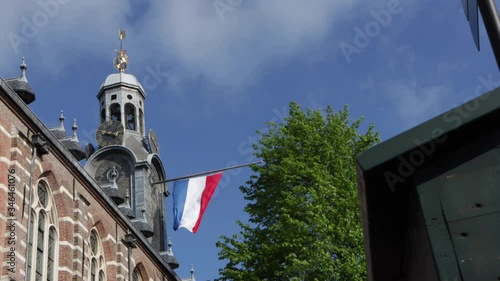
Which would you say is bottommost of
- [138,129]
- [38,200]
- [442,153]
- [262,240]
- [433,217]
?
[433,217]

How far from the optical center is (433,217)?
470 cm

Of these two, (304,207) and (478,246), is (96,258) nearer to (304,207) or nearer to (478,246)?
(304,207)

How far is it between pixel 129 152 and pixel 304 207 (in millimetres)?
18889

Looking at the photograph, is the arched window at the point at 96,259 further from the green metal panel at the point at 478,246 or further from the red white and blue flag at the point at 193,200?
the green metal panel at the point at 478,246

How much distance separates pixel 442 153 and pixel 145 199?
3710 centimetres

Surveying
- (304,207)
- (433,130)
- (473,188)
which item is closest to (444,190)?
(473,188)

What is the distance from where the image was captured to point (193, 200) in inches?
1223

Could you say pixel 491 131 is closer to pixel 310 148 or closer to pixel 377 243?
pixel 377 243

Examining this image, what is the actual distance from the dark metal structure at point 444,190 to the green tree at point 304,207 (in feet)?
57.3

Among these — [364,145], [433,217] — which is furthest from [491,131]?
[364,145]

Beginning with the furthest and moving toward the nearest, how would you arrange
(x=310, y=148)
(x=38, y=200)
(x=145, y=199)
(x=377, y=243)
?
1. (x=145, y=199)
2. (x=310, y=148)
3. (x=38, y=200)
4. (x=377, y=243)

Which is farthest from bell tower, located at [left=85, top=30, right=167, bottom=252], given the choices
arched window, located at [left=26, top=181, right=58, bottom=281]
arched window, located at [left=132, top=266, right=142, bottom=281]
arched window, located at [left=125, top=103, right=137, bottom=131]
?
arched window, located at [left=26, top=181, right=58, bottom=281]

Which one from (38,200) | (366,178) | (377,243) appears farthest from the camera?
(38,200)

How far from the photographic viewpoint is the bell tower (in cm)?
4141
